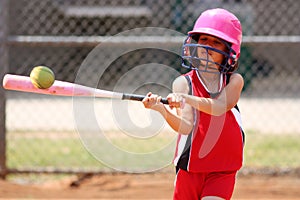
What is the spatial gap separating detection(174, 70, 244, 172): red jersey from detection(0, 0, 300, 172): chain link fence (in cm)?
248

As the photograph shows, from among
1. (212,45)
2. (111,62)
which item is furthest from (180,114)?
(111,62)

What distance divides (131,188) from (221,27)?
2.96m

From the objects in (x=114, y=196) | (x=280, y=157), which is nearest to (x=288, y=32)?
(x=280, y=157)

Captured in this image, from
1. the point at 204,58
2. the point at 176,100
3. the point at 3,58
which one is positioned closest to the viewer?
the point at 176,100

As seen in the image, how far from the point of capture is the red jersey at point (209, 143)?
3.71 m

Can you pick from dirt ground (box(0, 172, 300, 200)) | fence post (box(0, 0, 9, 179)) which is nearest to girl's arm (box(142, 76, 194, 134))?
dirt ground (box(0, 172, 300, 200))

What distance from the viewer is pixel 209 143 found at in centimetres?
371

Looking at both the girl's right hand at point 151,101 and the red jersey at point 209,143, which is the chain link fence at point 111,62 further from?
the girl's right hand at point 151,101

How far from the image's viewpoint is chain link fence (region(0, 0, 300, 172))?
23.1 feet

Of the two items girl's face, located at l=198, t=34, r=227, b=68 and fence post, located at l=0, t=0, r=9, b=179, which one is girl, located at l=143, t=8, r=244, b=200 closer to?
girl's face, located at l=198, t=34, r=227, b=68

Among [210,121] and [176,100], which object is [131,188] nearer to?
[210,121]

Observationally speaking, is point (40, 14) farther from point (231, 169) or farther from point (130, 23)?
point (231, 169)

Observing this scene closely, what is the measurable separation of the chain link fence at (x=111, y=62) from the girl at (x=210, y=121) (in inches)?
97.4

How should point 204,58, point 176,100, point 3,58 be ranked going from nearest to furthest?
1. point 176,100
2. point 204,58
3. point 3,58
